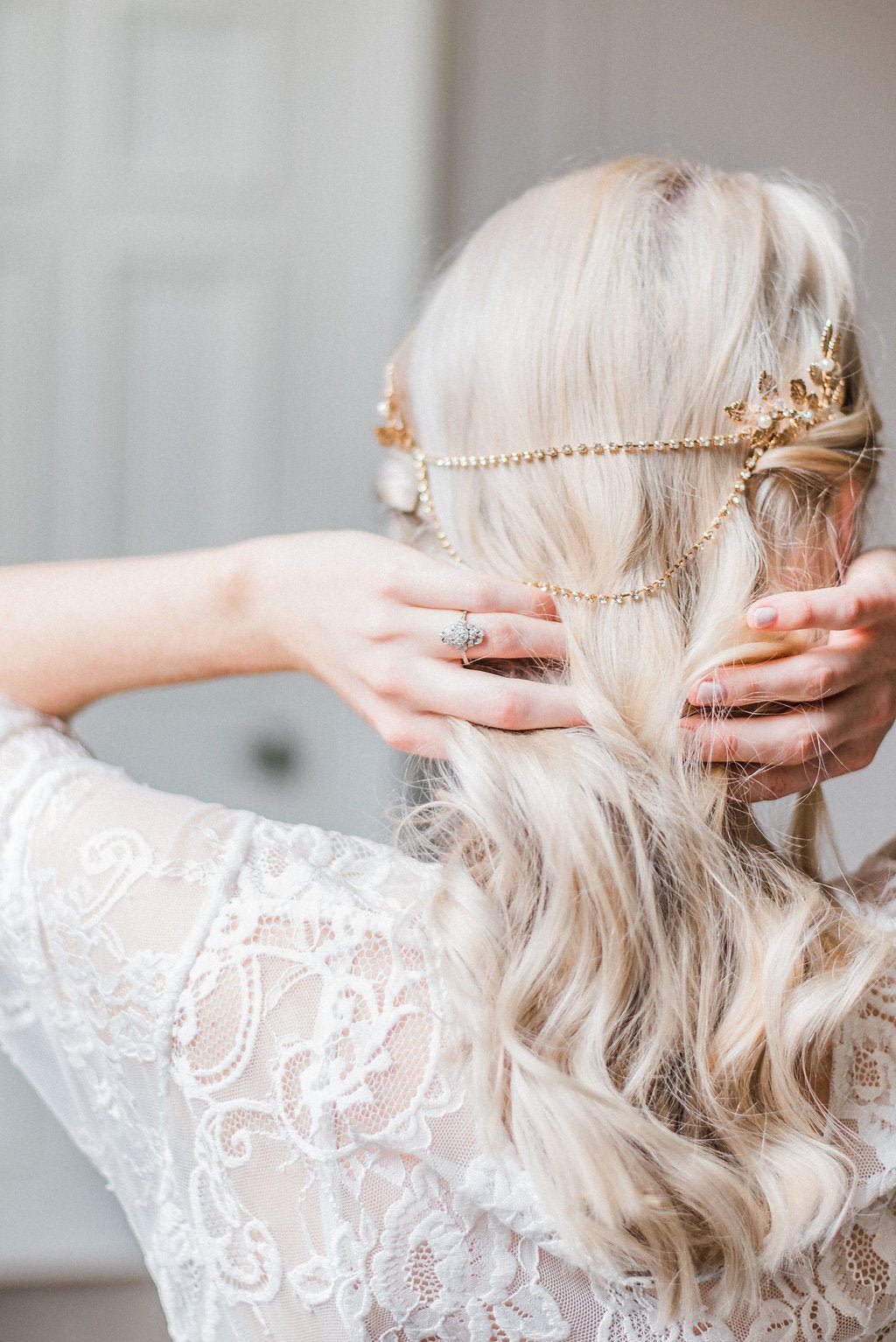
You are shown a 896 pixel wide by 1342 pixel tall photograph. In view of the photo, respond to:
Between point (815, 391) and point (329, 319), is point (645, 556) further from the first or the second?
point (329, 319)

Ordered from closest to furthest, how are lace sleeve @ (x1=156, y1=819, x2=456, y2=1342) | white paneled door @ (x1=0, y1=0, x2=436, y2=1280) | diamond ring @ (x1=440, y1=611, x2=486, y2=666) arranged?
1. lace sleeve @ (x1=156, y1=819, x2=456, y2=1342)
2. diamond ring @ (x1=440, y1=611, x2=486, y2=666)
3. white paneled door @ (x1=0, y1=0, x2=436, y2=1280)

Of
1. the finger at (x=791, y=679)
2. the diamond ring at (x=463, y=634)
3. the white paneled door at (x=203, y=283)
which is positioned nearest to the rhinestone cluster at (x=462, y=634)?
the diamond ring at (x=463, y=634)

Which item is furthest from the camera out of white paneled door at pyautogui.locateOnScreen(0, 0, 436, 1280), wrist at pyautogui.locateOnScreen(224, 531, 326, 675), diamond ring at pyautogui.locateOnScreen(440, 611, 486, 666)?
white paneled door at pyautogui.locateOnScreen(0, 0, 436, 1280)

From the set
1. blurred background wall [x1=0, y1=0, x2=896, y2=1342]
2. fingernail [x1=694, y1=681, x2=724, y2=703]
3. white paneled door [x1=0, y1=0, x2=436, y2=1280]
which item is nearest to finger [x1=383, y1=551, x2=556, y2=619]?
fingernail [x1=694, y1=681, x2=724, y2=703]

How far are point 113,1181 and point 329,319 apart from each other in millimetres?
1395

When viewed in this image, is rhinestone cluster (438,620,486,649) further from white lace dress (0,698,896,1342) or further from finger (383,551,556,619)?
white lace dress (0,698,896,1342)

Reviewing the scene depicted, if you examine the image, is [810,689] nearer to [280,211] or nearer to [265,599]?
[265,599]

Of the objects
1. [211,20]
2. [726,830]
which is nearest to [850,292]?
[726,830]

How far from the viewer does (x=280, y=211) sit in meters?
1.66

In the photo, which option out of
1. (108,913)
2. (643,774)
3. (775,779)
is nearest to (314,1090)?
(108,913)

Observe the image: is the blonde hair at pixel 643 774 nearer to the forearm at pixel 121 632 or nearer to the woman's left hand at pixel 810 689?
the woman's left hand at pixel 810 689

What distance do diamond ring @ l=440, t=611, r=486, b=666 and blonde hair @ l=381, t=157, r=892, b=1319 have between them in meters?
0.05

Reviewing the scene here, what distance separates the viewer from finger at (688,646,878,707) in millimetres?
617

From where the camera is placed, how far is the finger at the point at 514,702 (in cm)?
61
